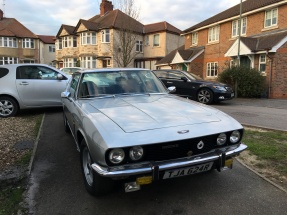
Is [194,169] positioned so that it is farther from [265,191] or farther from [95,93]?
[95,93]

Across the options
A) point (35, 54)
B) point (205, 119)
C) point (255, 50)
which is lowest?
point (205, 119)

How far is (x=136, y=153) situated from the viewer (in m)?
2.72

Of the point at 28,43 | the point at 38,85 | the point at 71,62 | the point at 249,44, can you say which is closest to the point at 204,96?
the point at 38,85

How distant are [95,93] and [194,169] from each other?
215cm

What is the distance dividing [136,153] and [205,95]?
10.0 metres

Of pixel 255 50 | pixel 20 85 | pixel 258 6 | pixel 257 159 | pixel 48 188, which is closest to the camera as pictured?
pixel 48 188

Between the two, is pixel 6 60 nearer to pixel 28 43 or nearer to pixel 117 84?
pixel 28 43

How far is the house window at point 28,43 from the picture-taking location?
46.6 metres

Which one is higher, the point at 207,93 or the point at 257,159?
the point at 207,93

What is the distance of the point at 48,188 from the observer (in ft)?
11.9

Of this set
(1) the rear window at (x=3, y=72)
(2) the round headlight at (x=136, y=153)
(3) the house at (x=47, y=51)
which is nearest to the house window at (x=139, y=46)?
(3) the house at (x=47, y=51)

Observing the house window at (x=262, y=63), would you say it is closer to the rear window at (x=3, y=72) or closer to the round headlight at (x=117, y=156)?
the rear window at (x=3, y=72)

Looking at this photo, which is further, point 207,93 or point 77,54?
point 77,54

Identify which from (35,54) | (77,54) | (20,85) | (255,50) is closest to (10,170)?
(20,85)
